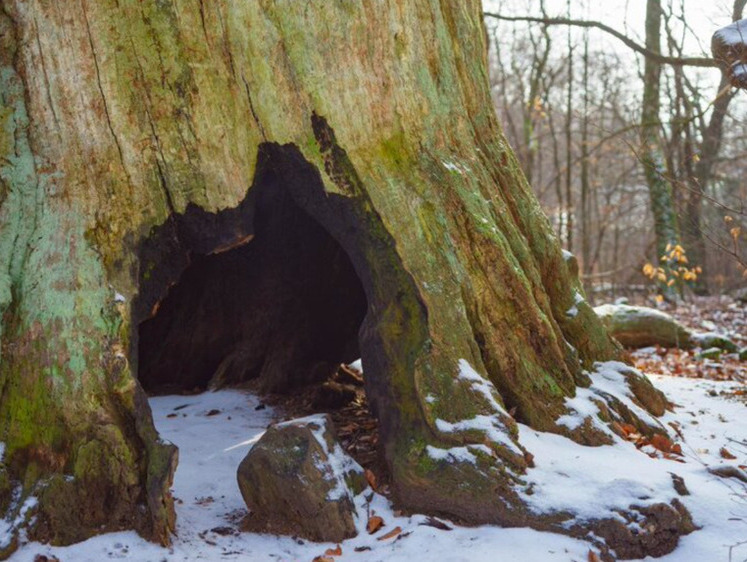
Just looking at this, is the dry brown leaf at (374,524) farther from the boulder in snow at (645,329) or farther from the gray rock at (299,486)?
the boulder in snow at (645,329)

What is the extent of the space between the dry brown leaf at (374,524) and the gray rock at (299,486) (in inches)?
3.6

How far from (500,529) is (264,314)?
3691 millimetres

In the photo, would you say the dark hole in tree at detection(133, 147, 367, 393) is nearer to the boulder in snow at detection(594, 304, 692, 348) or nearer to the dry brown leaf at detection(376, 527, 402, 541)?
the dry brown leaf at detection(376, 527, 402, 541)

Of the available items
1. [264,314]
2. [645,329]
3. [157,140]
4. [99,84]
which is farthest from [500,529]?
[645,329]

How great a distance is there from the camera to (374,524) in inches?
153

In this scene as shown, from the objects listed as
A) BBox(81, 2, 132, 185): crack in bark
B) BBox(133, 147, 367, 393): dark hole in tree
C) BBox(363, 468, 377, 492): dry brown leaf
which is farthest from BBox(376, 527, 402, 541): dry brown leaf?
BBox(133, 147, 367, 393): dark hole in tree

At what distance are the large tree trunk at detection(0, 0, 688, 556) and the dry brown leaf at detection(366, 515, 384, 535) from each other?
8.3 inches

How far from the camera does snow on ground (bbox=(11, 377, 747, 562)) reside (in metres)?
3.56

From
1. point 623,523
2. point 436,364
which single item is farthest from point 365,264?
point 623,523

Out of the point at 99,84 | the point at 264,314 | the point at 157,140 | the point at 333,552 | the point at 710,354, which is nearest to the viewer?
the point at 333,552

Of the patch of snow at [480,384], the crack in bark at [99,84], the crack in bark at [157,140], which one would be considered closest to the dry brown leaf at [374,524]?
the patch of snow at [480,384]

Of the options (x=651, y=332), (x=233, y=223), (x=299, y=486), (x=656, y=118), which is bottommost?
(x=299, y=486)

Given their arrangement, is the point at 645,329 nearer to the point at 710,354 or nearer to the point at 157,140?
the point at 710,354

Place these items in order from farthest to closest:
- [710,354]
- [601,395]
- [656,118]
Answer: [656,118] → [710,354] → [601,395]
